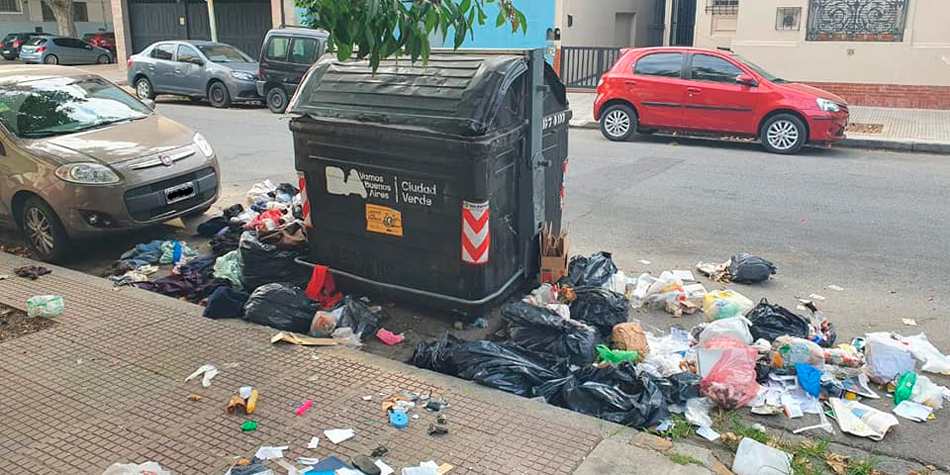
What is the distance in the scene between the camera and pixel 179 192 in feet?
24.8

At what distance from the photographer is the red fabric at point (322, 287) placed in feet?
19.8

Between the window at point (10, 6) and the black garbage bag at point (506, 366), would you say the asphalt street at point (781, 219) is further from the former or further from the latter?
the window at point (10, 6)

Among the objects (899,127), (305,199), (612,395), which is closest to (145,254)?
(305,199)

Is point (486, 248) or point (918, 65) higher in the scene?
point (918, 65)

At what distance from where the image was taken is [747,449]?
3.94 metres

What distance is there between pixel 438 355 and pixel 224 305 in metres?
1.80

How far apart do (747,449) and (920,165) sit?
9900 mm

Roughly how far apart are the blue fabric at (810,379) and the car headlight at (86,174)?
5.88 metres

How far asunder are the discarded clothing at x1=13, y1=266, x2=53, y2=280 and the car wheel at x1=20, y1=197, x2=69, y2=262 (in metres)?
0.42

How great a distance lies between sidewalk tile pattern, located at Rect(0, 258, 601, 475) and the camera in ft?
12.8

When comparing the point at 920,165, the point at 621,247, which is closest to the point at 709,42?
the point at 920,165

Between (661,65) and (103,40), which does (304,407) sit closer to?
(661,65)

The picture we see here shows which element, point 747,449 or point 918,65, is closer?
point 747,449

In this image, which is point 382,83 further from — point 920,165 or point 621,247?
point 920,165
